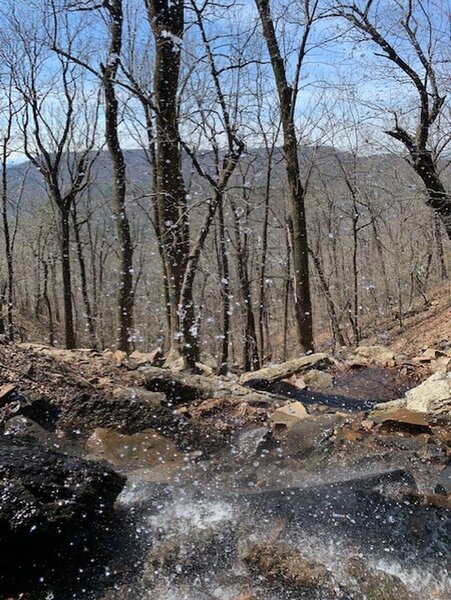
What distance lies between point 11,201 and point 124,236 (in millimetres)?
9576

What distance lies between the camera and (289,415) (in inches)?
238

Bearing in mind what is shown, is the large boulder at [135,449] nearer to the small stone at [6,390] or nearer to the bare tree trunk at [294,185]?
the small stone at [6,390]

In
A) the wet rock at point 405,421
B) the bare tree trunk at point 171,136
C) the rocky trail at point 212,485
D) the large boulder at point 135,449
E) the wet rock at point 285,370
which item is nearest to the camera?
the rocky trail at point 212,485

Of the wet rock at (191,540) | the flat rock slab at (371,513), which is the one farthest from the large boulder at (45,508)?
the flat rock slab at (371,513)

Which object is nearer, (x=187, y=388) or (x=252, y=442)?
(x=252, y=442)

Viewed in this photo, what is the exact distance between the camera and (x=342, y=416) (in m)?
5.91

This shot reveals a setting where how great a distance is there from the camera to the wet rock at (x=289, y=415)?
586 centimetres

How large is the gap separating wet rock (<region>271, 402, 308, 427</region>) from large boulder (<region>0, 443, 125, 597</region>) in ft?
7.45

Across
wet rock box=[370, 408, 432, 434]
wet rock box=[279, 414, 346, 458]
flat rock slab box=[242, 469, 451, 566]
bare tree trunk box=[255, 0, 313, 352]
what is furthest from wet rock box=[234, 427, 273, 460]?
bare tree trunk box=[255, 0, 313, 352]

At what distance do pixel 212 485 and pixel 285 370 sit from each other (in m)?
3.67

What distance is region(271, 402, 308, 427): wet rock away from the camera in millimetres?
5863

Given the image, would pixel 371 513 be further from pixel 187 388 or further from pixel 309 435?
pixel 187 388

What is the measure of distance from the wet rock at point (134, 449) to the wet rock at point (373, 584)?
7.08 ft

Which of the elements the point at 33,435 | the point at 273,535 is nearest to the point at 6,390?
the point at 33,435
